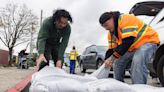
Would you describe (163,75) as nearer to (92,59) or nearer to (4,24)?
(92,59)

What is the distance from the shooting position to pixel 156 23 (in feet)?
22.1

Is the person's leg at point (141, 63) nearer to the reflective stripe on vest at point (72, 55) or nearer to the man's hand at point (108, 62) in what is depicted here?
the man's hand at point (108, 62)

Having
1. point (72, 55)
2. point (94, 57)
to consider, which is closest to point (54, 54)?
point (94, 57)

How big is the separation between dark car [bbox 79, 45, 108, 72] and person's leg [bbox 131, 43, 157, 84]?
10.3 metres

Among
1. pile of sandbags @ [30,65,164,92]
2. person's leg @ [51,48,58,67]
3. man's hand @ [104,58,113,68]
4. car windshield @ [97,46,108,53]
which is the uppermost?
car windshield @ [97,46,108,53]

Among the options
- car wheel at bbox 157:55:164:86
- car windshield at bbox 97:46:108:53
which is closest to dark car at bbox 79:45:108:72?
car windshield at bbox 97:46:108:53

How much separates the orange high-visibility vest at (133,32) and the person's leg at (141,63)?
3.0 inches

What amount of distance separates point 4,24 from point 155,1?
36.6 m

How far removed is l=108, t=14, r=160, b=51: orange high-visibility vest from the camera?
4.55 m

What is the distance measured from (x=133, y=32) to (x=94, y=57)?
11.6 meters

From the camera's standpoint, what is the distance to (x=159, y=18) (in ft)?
22.1

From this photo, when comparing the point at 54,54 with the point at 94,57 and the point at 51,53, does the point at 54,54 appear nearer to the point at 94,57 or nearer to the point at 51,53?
the point at 51,53

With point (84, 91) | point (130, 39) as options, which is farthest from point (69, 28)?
point (84, 91)

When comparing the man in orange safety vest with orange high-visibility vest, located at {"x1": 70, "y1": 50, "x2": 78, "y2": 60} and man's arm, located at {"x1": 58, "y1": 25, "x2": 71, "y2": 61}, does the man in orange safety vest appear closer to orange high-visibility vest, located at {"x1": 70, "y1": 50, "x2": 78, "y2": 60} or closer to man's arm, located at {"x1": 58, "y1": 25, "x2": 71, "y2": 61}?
man's arm, located at {"x1": 58, "y1": 25, "x2": 71, "y2": 61}
